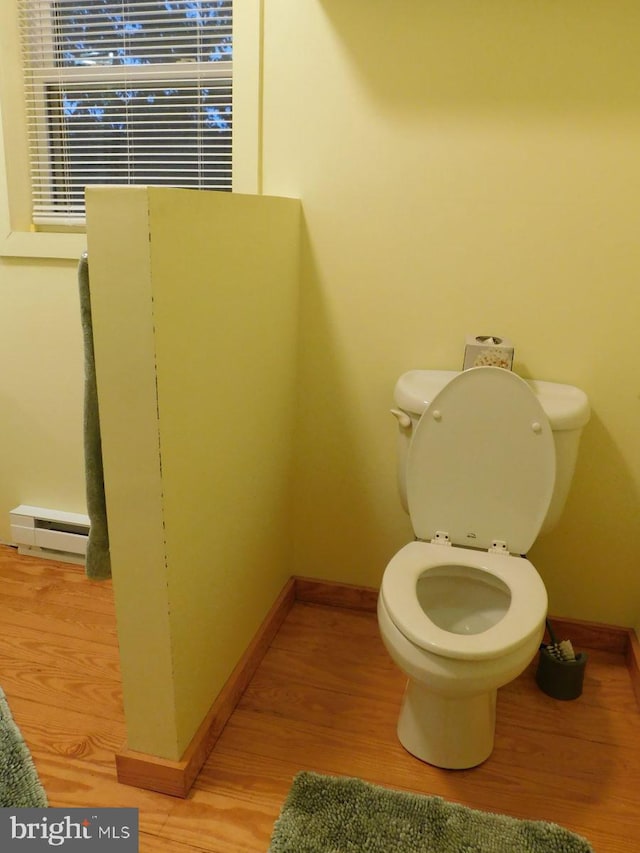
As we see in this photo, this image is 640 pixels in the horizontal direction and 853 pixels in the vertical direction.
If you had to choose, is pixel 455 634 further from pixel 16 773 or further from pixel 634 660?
pixel 16 773

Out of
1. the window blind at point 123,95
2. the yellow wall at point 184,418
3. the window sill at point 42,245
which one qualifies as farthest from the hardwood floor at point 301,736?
the window blind at point 123,95

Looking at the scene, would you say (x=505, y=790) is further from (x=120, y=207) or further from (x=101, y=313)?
(x=120, y=207)

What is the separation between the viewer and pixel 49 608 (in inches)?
79.8

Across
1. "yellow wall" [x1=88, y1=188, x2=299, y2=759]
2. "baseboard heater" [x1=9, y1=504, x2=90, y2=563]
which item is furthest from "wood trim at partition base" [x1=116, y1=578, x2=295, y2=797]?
"baseboard heater" [x1=9, y1=504, x2=90, y2=563]

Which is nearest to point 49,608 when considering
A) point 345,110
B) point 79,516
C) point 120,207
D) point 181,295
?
point 79,516

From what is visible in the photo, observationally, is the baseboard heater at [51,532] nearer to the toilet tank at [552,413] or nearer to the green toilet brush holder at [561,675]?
the toilet tank at [552,413]

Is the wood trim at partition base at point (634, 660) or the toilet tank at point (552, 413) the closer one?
the toilet tank at point (552, 413)

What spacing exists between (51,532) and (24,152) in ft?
4.26

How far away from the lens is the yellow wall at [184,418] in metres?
1.09

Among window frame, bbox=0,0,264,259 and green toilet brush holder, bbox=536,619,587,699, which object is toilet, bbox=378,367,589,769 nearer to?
green toilet brush holder, bbox=536,619,587,699

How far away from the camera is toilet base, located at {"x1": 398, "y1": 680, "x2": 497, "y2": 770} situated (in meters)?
1.47

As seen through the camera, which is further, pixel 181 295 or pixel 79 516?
pixel 79 516

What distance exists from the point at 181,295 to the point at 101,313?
148 millimetres

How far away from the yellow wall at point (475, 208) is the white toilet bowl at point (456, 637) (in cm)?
40
